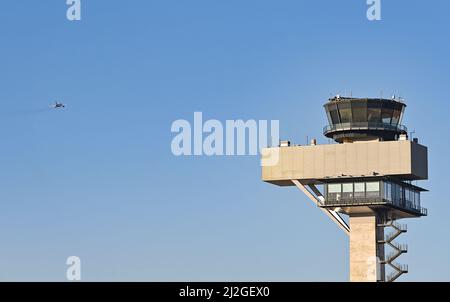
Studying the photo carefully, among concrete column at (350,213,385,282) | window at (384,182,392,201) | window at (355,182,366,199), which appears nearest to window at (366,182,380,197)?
window at (355,182,366,199)

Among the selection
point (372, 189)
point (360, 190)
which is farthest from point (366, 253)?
point (372, 189)

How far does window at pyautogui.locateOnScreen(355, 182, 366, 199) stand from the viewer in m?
198

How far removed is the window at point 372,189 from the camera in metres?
198

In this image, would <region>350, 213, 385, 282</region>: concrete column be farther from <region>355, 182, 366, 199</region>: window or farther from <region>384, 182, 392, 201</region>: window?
<region>384, 182, 392, 201</region>: window

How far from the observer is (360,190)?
653 feet

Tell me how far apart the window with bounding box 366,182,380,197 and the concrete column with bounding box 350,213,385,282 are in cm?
581

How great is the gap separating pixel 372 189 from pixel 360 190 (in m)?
2.22

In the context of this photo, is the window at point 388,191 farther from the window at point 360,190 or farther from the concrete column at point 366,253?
the concrete column at point 366,253

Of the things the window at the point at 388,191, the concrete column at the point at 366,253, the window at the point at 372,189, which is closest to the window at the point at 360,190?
the window at the point at 372,189
